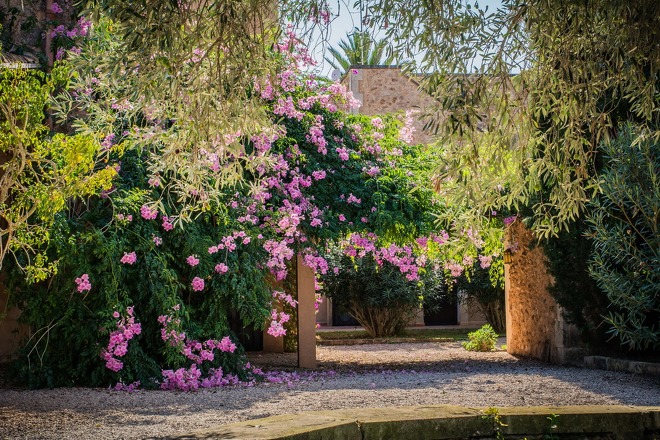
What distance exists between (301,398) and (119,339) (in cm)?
219

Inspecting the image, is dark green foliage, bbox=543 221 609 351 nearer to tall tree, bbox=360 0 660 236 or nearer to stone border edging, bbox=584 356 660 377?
stone border edging, bbox=584 356 660 377

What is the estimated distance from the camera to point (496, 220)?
12.6 m

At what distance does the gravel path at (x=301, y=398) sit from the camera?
6.40 metres

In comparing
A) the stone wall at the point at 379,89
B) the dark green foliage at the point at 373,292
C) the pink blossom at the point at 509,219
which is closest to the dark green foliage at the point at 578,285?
the pink blossom at the point at 509,219

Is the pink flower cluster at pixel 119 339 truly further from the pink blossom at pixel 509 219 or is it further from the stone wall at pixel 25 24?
the pink blossom at pixel 509 219

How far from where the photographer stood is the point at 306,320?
39.2ft

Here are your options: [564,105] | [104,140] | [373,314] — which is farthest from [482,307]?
[564,105]

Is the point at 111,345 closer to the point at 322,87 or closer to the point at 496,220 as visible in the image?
the point at 322,87

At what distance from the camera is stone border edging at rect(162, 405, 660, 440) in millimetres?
3965

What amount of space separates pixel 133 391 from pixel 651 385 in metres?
5.31

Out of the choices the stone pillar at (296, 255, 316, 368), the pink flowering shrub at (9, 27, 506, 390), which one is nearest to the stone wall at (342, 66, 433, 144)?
the pink flowering shrub at (9, 27, 506, 390)

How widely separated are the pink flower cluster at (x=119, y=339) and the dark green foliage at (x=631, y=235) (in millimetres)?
5042

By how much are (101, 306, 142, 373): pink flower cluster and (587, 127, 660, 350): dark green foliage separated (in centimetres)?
504

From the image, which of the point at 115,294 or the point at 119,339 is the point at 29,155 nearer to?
the point at 115,294
